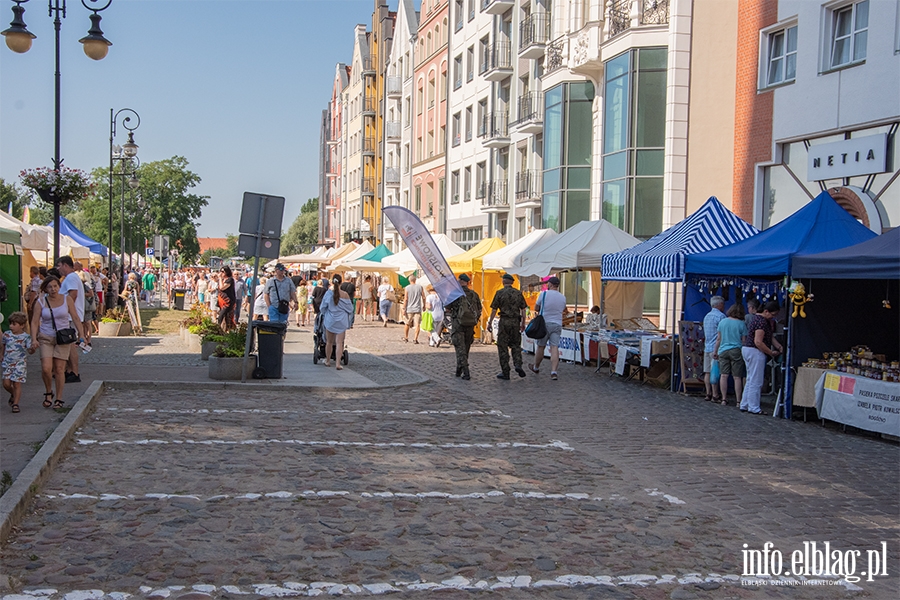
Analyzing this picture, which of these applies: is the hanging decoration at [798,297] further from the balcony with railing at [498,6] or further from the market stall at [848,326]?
the balcony with railing at [498,6]

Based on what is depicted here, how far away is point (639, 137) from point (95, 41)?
52.9ft

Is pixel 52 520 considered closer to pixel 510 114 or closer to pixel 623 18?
pixel 623 18

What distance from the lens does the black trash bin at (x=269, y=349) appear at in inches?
582

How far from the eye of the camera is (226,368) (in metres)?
14.7

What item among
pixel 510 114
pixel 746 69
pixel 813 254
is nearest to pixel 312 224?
pixel 510 114

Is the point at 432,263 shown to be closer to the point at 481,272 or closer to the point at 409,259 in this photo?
the point at 481,272

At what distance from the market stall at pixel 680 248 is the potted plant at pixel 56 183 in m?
10.9

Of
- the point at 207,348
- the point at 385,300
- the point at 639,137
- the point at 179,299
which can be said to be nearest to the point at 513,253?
the point at 639,137

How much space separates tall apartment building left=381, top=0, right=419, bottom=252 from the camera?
59.3 metres

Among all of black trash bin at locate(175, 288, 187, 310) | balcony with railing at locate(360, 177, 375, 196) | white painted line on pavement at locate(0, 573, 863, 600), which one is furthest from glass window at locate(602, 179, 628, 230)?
balcony with railing at locate(360, 177, 375, 196)

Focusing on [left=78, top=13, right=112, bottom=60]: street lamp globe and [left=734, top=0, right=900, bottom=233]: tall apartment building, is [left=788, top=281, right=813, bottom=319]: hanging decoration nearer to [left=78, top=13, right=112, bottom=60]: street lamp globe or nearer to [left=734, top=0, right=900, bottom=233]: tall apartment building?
[left=734, top=0, right=900, bottom=233]: tall apartment building

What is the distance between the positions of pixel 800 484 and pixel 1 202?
87.6 m

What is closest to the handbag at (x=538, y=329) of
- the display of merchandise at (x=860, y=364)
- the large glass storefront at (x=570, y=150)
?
the display of merchandise at (x=860, y=364)

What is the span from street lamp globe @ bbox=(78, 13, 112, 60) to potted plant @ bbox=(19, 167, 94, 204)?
4220mm
